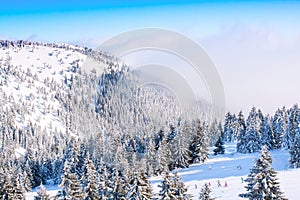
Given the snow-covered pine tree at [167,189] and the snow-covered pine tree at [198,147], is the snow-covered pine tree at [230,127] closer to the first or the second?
the snow-covered pine tree at [198,147]

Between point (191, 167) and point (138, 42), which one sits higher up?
point (138, 42)

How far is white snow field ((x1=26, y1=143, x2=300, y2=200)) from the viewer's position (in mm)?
42688

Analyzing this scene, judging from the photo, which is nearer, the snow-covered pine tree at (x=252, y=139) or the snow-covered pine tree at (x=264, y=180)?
the snow-covered pine tree at (x=264, y=180)

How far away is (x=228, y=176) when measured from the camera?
56438 millimetres

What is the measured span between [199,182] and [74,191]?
26.3 m

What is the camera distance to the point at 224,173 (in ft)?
196

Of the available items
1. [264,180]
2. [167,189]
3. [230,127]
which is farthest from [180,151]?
[264,180]

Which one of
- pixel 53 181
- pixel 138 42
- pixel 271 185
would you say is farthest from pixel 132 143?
pixel 271 185

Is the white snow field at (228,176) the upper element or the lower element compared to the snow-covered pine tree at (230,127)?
lower

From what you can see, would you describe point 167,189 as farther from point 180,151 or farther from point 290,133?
point 290,133

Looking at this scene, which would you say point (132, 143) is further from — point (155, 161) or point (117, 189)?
point (117, 189)

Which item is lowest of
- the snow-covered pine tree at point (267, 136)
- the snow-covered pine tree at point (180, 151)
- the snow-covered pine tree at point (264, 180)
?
the snow-covered pine tree at point (264, 180)

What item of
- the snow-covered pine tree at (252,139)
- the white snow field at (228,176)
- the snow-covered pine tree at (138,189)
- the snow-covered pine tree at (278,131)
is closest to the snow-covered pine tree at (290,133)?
the white snow field at (228,176)

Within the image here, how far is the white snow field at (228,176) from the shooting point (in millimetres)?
42688
